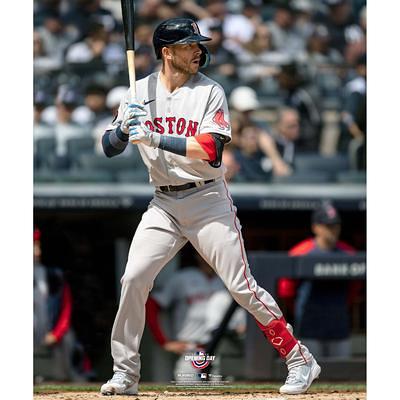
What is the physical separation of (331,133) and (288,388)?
4.85 meters

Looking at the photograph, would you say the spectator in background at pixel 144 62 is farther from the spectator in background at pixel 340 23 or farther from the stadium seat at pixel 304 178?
the spectator in background at pixel 340 23

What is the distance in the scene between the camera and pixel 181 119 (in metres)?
5.12

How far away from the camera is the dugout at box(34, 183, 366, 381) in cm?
872

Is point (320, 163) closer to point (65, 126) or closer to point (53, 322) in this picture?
point (65, 126)

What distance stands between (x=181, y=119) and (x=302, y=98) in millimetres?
4995

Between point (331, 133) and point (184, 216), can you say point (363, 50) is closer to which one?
point (331, 133)

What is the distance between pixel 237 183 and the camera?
900cm

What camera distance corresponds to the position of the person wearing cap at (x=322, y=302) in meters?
7.68

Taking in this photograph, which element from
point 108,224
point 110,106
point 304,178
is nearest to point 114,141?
point 108,224

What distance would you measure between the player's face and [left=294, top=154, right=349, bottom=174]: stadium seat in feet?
14.3

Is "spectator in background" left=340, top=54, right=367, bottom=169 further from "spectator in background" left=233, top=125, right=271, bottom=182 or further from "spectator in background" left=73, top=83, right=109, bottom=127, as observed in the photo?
"spectator in background" left=73, top=83, right=109, bottom=127

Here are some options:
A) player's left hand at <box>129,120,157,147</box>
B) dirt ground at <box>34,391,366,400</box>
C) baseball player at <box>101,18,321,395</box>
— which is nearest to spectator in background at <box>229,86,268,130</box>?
dirt ground at <box>34,391,366,400</box>
